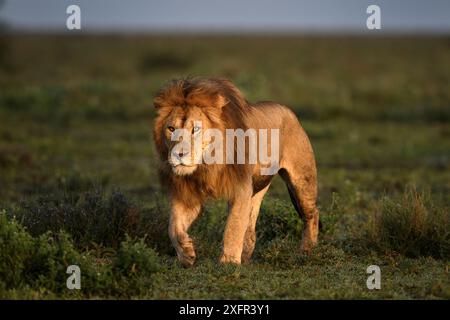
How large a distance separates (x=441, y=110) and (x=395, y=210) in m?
13.6

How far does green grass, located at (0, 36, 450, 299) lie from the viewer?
592 centimetres

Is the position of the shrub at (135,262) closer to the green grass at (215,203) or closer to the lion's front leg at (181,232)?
the green grass at (215,203)

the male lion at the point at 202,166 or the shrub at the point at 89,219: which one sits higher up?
the male lion at the point at 202,166

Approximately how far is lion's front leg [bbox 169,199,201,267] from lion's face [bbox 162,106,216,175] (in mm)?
411

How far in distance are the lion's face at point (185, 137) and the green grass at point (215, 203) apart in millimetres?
626

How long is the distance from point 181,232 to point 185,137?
825mm

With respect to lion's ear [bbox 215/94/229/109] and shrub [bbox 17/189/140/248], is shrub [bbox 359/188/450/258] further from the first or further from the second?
shrub [bbox 17/189/140/248]

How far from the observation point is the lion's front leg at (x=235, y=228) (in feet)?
21.3

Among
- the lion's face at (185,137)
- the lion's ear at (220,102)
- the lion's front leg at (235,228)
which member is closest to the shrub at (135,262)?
the lion's face at (185,137)

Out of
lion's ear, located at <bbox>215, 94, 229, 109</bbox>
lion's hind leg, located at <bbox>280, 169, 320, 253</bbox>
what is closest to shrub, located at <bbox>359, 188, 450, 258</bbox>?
lion's hind leg, located at <bbox>280, 169, 320, 253</bbox>

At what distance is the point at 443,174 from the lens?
13086 mm

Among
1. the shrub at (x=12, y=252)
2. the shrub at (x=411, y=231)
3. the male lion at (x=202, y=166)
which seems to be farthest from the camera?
the shrub at (x=411, y=231)

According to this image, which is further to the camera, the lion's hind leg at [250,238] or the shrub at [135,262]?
the lion's hind leg at [250,238]

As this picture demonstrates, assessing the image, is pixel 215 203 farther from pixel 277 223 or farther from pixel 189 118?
pixel 189 118
